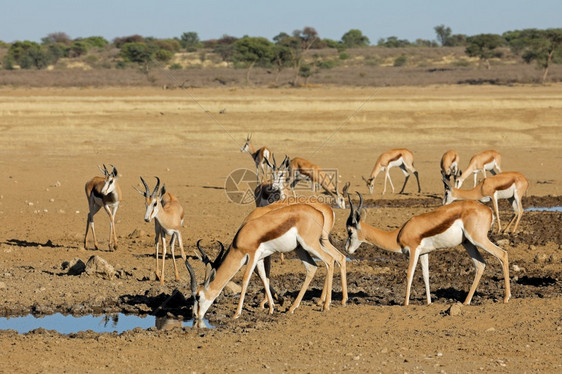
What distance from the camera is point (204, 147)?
29.3 metres

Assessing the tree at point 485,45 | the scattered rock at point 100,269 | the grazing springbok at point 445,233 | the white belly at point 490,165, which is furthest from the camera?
the tree at point 485,45

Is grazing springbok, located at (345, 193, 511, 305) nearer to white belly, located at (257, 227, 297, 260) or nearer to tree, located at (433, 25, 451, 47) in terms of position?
white belly, located at (257, 227, 297, 260)

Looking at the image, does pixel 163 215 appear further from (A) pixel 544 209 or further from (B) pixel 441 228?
(A) pixel 544 209

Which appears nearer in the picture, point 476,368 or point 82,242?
point 476,368

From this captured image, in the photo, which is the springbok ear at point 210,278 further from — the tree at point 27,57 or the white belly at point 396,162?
the tree at point 27,57

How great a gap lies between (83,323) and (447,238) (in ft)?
15.2

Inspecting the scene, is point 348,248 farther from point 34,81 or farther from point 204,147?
point 34,81

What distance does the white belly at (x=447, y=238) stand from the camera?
33.7 ft

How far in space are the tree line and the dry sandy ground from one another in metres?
7.27

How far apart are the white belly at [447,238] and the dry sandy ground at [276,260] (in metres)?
0.75

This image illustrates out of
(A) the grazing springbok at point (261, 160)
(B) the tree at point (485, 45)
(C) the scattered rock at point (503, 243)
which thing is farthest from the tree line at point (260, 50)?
(C) the scattered rock at point (503, 243)

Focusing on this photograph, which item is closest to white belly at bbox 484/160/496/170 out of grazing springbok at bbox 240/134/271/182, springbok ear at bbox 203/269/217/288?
grazing springbok at bbox 240/134/271/182

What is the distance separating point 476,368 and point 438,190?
46.7ft

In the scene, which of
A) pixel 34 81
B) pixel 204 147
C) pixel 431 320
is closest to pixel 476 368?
pixel 431 320
